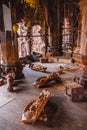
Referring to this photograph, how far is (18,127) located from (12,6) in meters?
6.26

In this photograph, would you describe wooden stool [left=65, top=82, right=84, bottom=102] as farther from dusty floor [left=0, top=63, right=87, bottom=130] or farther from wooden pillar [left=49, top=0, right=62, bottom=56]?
wooden pillar [left=49, top=0, right=62, bottom=56]

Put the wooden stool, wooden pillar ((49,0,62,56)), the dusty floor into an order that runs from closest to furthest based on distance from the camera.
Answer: the dusty floor
the wooden stool
wooden pillar ((49,0,62,56))

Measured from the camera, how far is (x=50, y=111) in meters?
5.06

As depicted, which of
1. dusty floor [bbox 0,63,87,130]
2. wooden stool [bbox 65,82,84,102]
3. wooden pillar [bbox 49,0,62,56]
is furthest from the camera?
wooden pillar [bbox 49,0,62,56]

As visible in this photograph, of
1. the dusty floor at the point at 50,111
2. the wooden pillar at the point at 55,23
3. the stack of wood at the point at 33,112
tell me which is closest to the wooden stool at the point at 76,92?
the dusty floor at the point at 50,111

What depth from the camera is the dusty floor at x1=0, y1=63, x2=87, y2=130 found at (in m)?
4.39

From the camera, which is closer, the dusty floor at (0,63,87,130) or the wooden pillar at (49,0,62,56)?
the dusty floor at (0,63,87,130)

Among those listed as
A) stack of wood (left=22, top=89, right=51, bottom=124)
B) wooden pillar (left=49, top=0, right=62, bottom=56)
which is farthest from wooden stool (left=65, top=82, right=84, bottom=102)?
wooden pillar (left=49, top=0, right=62, bottom=56)

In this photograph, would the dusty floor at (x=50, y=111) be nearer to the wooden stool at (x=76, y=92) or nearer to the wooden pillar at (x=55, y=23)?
the wooden stool at (x=76, y=92)

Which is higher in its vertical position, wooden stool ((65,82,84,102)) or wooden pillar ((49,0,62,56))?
wooden pillar ((49,0,62,56))

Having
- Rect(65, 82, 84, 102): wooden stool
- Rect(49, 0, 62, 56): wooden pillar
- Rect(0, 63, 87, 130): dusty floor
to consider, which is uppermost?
Rect(49, 0, 62, 56): wooden pillar

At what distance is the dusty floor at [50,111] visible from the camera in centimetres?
439

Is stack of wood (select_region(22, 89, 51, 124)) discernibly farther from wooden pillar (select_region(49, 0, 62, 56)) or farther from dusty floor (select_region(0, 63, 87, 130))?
wooden pillar (select_region(49, 0, 62, 56))

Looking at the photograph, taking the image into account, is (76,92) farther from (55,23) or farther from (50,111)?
(55,23)
